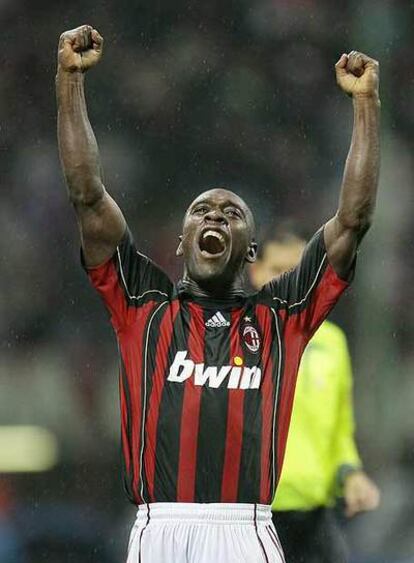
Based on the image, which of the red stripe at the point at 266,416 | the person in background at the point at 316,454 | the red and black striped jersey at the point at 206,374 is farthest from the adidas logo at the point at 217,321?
the person in background at the point at 316,454

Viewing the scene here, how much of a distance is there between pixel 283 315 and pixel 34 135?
151 inches

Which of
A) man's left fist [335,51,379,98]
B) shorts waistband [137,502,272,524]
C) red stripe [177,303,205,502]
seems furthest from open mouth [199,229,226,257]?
shorts waistband [137,502,272,524]

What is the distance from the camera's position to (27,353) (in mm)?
7125

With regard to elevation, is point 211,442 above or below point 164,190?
below

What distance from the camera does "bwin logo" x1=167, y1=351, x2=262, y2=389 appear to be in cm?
379

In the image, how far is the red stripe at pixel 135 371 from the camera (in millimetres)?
3754

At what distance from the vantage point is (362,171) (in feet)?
12.4

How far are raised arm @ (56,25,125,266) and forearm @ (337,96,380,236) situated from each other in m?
0.59

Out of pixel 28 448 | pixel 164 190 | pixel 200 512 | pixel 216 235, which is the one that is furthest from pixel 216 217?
pixel 164 190

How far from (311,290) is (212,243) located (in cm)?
28

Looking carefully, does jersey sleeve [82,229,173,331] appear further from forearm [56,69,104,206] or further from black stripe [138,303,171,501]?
forearm [56,69,104,206]

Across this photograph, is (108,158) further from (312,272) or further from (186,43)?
(312,272)

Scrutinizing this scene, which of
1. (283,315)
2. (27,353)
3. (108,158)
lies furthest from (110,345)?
(283,315)

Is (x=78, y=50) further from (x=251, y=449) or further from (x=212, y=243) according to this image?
(x=251, y=449)
